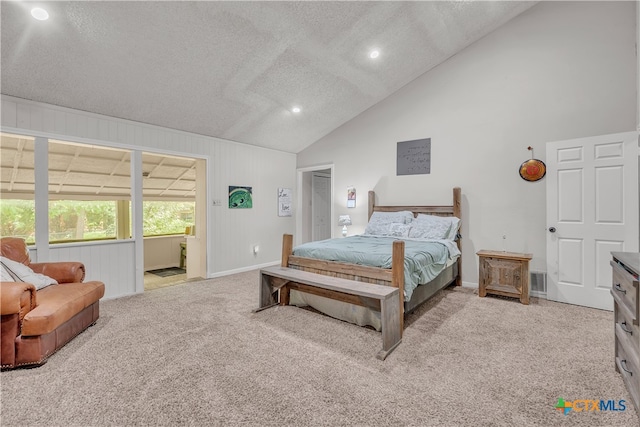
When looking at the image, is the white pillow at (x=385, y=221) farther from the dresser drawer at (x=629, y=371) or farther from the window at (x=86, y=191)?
the window at (x=86, y=191)

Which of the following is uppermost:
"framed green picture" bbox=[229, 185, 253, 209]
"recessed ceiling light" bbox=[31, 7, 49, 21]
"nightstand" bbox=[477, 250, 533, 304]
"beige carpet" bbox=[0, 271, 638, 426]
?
"recessed ceiling light" bbox=[31, 7, 49, 21]

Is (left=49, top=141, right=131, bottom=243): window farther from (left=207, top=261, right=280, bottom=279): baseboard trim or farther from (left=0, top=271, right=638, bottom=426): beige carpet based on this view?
(left=207, top=261, right=280, bottom=279): baseboard trim

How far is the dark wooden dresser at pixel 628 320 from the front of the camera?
1562 millimetres

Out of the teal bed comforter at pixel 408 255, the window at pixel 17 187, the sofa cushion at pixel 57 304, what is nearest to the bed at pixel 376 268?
the teal bed comforter at pixel 408 255

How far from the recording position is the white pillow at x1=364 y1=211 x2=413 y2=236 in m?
4.57

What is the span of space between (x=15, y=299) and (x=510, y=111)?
5.50 m

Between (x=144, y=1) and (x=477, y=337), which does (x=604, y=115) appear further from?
(x=144, y=1)

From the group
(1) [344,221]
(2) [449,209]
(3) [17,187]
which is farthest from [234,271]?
(2) [449,209]

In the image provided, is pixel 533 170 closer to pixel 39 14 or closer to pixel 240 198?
pixel 240 198

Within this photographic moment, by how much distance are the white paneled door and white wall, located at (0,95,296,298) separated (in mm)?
4500

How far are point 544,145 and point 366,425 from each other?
398cm

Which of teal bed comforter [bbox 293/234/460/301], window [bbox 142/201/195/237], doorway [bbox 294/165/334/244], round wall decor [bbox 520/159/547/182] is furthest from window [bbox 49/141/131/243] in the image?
round wall decor [bbox 520/159/547/182]

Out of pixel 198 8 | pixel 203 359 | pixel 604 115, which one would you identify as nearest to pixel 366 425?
pixel 203 359

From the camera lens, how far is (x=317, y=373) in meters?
2.06
